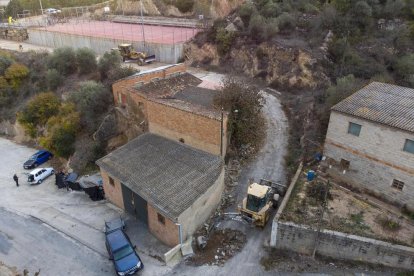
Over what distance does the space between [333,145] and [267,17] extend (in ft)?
80.0

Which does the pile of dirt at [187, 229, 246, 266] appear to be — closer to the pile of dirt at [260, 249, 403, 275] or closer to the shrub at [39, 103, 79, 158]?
the pile of dirt at [260, 249, 403, 275]

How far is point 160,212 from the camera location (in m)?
16.4

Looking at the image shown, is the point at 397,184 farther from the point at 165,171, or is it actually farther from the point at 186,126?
the point at 165,171

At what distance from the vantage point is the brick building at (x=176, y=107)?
20188 millimetres

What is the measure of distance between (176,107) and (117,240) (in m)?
8.64

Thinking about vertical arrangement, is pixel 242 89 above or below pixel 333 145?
above

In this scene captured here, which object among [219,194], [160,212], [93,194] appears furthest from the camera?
[93,194]

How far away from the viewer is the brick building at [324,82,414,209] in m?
16.7

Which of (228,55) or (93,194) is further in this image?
(228,55)

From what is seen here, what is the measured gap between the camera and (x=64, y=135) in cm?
2980

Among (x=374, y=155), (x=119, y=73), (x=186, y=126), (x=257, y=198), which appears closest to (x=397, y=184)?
(x=374, y=155)

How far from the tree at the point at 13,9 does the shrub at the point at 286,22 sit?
5742 cm

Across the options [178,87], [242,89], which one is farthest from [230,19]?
[242,89]

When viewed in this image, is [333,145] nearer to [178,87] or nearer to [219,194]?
[219,194]
